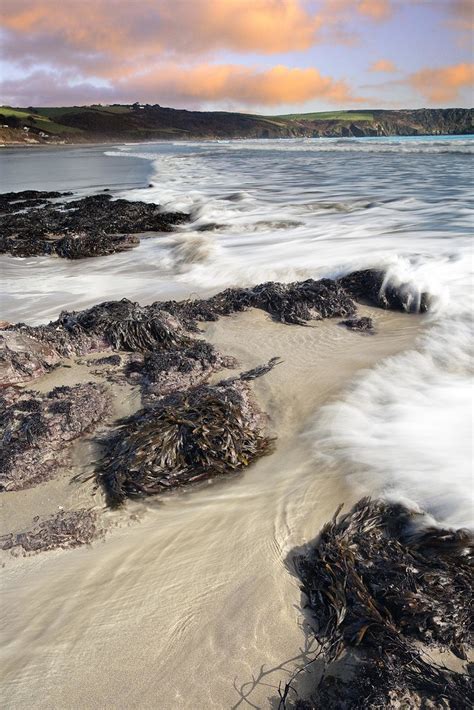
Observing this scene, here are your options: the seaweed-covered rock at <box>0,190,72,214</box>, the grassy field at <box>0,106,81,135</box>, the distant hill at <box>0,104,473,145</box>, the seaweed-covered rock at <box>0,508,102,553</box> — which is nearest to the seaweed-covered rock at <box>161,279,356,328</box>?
the seaweed-covered rock at <box>0,508,102,553</box>

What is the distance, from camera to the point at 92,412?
286 centimetres

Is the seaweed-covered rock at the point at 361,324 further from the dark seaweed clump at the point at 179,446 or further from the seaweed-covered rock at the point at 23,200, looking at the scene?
the seaweed-covered rock at the point at 23,200

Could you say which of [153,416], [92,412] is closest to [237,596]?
[153,416]

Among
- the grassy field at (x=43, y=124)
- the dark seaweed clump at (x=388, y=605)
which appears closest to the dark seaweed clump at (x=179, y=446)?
the dark seaweed clump at (x=388, y=605)

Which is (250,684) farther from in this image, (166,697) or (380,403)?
(380,403)

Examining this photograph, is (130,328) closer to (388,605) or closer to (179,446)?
(179,446)

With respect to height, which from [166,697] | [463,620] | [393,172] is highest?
[393,172]

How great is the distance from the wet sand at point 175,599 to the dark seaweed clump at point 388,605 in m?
0.11

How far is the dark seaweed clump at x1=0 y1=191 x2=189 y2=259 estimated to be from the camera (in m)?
7.50

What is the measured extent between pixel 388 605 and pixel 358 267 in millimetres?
4450

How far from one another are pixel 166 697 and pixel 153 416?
1.44 metres

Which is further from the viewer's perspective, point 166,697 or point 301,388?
point 301,388

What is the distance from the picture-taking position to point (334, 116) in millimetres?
128125

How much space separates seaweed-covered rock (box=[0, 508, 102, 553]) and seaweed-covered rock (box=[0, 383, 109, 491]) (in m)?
0.33
